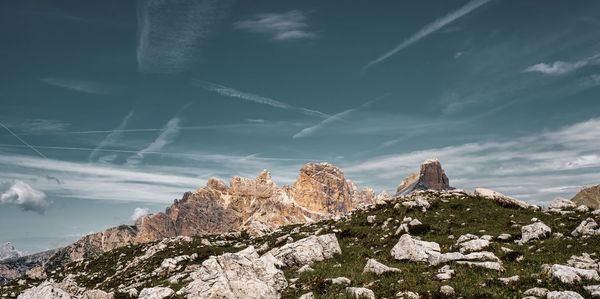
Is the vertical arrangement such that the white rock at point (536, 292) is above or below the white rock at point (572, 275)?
below

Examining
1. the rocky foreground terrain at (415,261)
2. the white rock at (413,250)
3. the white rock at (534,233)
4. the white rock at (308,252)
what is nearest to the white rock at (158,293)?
the rocky foreground terrain at (415,261)

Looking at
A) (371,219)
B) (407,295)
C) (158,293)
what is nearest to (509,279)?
(407,295)

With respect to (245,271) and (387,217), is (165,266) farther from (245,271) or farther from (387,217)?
(387,217)

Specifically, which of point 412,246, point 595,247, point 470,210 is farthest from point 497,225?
point 412,246

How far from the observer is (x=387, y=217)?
43.2 meters

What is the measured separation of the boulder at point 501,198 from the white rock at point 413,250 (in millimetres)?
26683

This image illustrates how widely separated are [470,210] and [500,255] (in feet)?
72.4

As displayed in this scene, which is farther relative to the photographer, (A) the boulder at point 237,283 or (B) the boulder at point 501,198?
(B) the boulder at point 501,198

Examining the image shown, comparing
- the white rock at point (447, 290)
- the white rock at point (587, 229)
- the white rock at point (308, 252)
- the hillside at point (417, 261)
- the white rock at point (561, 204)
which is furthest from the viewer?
the white rock at point (561, 204)

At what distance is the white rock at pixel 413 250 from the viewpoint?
2242 centimetres

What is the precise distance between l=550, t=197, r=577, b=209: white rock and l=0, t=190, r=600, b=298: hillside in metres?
2.94

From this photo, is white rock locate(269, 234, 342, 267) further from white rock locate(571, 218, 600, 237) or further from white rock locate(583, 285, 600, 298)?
white rock locate(571, 218, 600, 237)

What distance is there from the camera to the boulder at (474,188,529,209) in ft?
140

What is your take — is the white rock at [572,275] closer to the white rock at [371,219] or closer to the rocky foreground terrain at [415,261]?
the rocky foreground terrain at [415,261]
